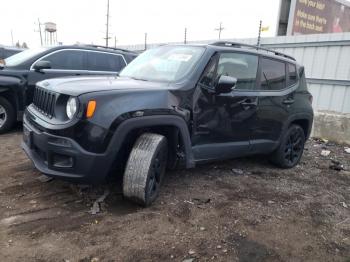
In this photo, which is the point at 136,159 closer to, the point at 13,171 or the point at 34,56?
the point at 13,171

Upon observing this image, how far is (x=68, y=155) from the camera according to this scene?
3.11 m

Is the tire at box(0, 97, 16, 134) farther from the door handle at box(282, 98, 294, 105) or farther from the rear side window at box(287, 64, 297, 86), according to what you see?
the rear side window at box(287, 64, 297, 86)

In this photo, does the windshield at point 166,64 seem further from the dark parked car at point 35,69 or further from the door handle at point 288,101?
the door handle at point 288,101

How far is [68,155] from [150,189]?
0.94 metres

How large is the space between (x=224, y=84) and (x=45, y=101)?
77.7 inches

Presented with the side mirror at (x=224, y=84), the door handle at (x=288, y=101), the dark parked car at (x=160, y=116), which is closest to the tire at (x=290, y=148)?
the dark parked car at (x=160, y=116)

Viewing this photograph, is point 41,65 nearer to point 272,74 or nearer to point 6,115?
point 6,115

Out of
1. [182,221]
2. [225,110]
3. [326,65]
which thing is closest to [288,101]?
[225,110]

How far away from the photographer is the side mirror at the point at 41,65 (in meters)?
5.90

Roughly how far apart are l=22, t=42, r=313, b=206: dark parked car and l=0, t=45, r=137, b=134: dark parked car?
207cm

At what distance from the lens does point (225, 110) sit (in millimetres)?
4168

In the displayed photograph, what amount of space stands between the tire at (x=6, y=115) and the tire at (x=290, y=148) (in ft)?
15.4

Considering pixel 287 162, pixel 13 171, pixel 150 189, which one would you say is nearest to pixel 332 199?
pixel 287 162

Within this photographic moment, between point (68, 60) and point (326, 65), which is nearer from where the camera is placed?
point (68, 60)
